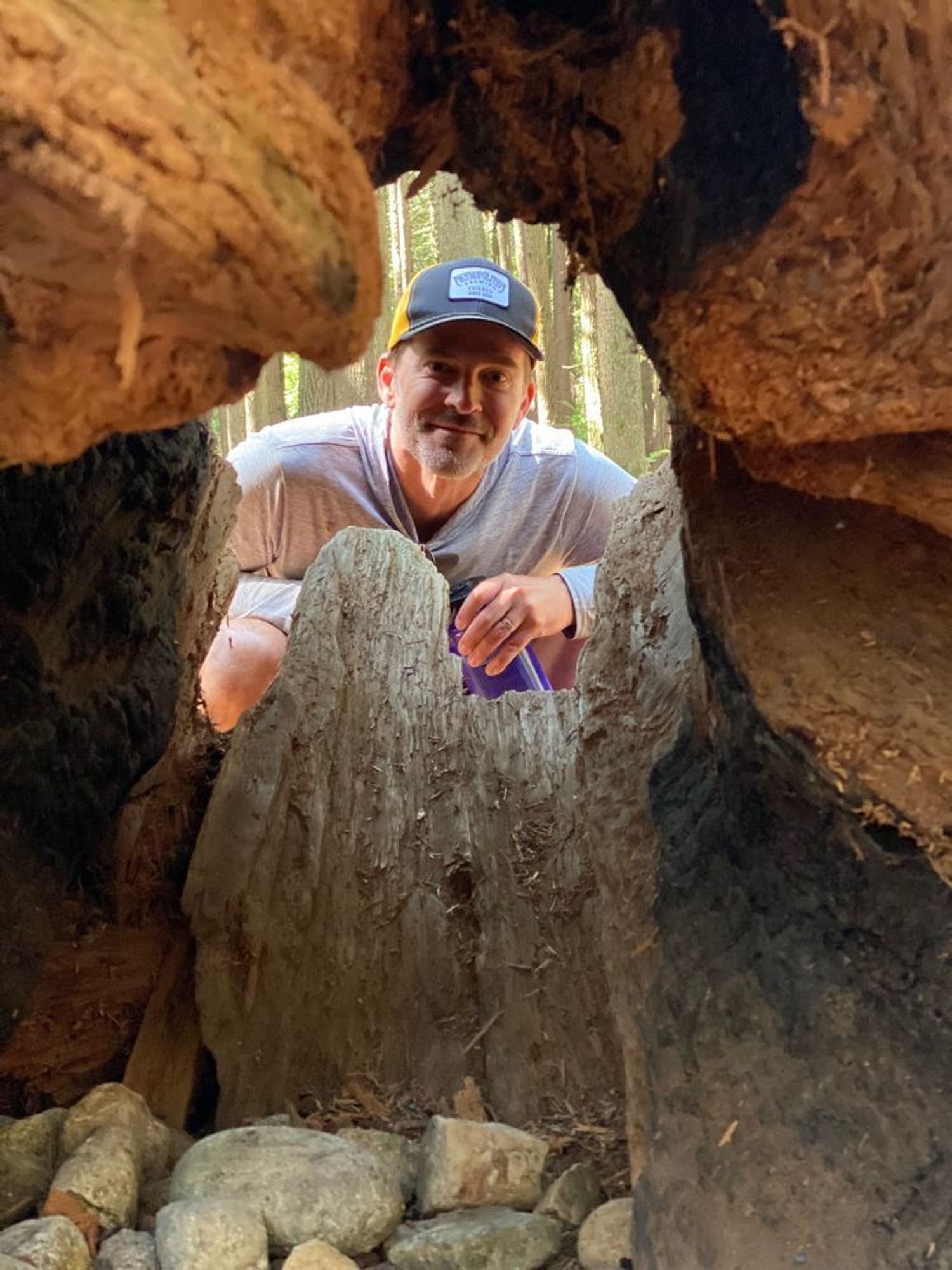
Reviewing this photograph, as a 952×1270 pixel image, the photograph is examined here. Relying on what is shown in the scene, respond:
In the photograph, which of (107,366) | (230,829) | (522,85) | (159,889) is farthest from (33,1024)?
(522,85)

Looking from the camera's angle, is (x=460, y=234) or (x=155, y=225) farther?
(x=460, y=234)

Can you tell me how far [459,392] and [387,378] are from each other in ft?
1.55

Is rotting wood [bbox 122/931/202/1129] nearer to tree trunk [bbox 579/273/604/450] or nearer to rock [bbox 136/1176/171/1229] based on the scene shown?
rock [bbox 136/1176/171/1229]

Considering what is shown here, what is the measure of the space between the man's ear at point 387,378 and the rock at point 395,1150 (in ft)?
7.65

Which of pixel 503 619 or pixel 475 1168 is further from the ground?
pixel 503 619

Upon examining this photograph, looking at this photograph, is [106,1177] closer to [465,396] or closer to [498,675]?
[498,675]

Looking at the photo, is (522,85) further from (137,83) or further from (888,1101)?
(888,1101)

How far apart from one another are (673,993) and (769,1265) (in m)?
0.34

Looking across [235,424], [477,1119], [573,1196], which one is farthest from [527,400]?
[235,424]

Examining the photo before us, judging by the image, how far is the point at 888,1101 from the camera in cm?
126

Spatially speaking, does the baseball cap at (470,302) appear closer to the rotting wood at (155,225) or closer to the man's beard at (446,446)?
the man's beard at (446,446)

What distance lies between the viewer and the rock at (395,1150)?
5.18ft

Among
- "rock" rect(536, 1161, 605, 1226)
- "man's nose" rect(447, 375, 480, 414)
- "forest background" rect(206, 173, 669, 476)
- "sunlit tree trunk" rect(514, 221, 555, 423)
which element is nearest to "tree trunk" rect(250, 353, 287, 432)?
"forest background" rect(206, 173, 669, 476)

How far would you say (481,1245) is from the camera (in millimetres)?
1384
